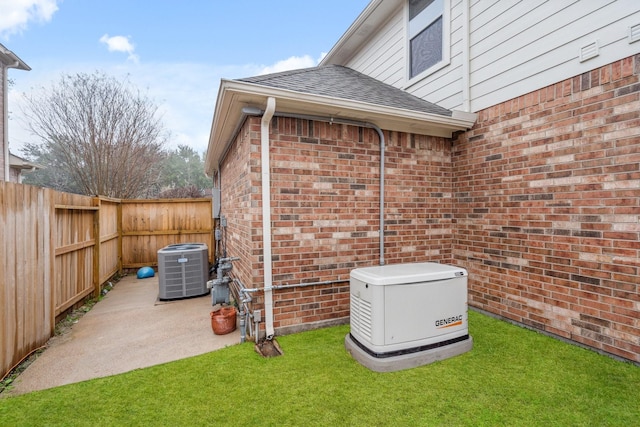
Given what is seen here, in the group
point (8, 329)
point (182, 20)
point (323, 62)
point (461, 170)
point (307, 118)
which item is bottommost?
point (8, 329)

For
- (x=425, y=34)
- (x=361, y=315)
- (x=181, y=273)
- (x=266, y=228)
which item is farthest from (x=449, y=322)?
(x=425, y=34)

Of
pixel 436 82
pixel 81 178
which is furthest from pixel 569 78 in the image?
pixel 81 178

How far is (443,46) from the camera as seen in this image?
4535 mm

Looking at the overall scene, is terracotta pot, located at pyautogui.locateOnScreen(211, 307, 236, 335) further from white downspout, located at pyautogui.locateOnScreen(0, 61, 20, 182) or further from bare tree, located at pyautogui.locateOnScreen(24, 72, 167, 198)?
white downspout, located at pyautogui.locateOnScreen(0, 61, 20, 182)

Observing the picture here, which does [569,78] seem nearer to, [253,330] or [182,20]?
[253,330]

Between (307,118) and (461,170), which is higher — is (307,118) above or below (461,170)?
above

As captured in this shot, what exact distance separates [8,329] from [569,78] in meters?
5.91

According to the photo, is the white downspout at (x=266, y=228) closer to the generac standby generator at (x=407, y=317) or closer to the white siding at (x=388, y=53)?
the generac standby generator at (x=407, y=317)

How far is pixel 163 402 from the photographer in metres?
2.22

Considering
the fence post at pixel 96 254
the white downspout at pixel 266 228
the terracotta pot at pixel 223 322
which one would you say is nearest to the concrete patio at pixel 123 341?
the terracotta pot at pixel 223 322

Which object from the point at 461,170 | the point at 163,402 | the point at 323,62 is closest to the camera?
the point at 163,402

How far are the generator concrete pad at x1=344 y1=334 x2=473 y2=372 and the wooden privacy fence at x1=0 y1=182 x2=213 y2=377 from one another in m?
3.11

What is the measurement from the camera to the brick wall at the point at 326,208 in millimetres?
3350

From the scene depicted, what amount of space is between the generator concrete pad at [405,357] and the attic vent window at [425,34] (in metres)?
4.15
